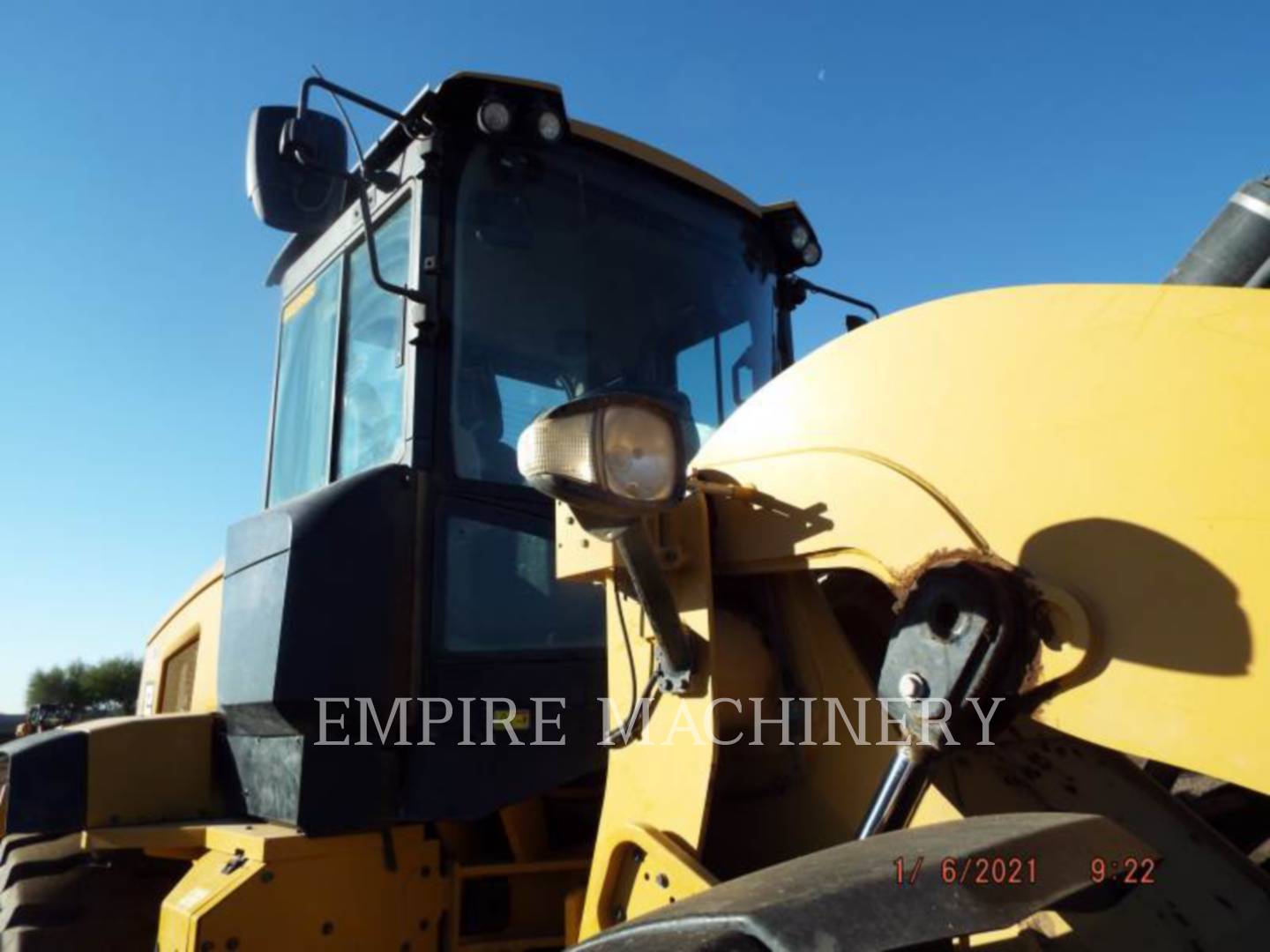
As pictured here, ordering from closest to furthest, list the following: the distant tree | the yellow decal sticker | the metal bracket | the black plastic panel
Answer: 1. the metal bracket
2. the black plastic panel
3. the yellow decal sticker
4. the distant tree

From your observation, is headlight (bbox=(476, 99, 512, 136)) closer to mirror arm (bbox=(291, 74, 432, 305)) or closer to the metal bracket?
mirror arm (bbox=(291, 74, 432, 305))

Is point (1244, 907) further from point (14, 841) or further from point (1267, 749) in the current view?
point (14, 841)

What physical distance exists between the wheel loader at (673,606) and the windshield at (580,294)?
12mm

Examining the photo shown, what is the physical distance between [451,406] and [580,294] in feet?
1.74

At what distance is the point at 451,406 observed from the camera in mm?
2697

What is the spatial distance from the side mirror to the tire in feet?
6.37

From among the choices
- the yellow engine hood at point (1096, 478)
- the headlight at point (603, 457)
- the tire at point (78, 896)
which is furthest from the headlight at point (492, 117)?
the tire at point (78, 896)

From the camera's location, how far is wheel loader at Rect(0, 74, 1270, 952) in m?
1.40

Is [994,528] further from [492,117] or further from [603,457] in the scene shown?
[492,117]

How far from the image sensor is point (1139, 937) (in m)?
1.76

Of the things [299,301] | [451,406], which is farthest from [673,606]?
[299,301]

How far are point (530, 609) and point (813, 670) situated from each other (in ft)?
3.23
